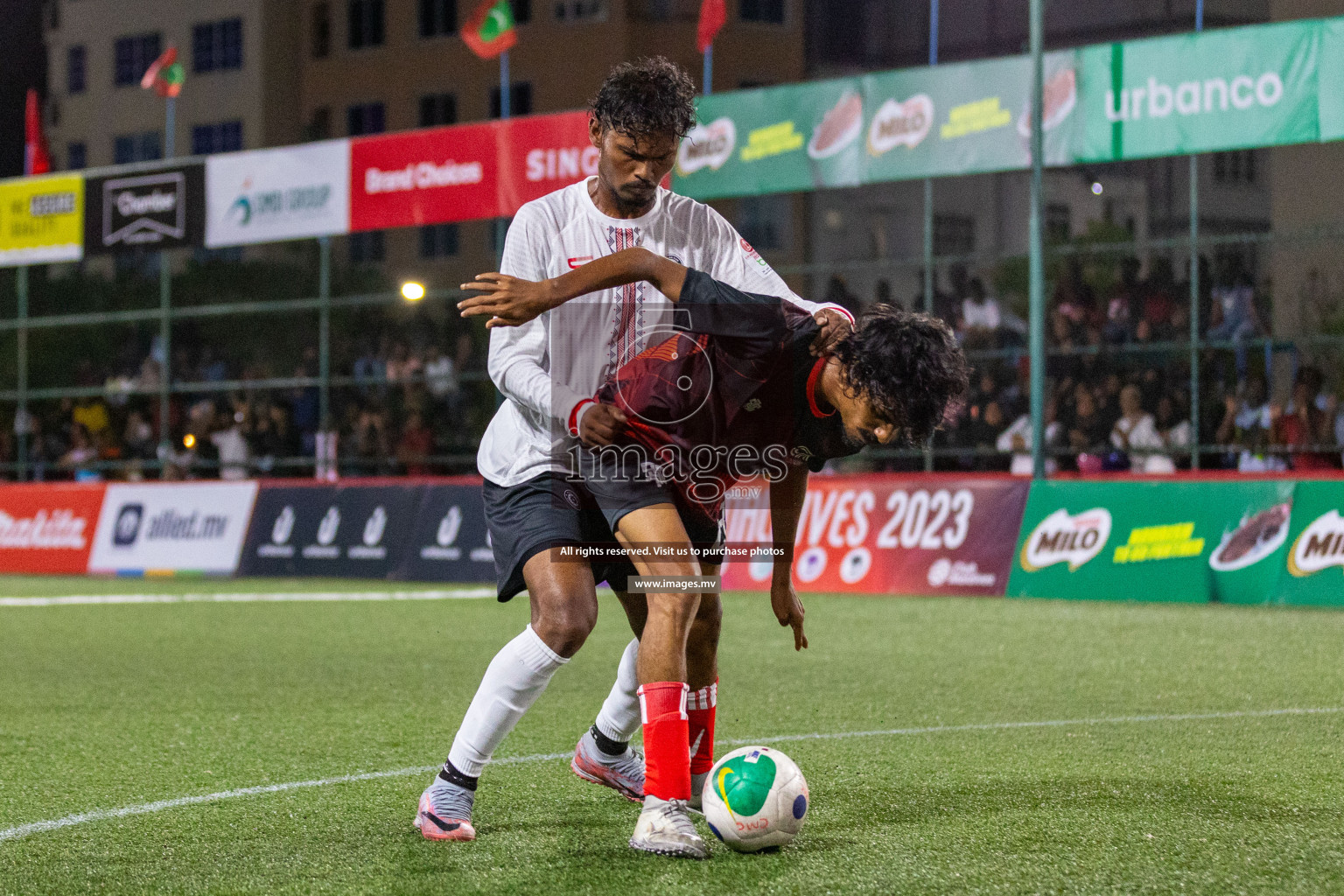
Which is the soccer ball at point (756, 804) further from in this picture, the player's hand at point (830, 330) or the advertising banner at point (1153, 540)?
the advertising banner at point (1153, 540)

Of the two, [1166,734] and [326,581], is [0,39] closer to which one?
[326,581]

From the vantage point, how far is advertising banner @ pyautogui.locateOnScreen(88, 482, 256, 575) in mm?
18156

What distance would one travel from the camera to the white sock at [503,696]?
4559mm

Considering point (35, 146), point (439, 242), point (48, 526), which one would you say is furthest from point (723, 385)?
point (439, 242)

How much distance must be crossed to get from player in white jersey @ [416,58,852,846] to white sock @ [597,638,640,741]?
217mm

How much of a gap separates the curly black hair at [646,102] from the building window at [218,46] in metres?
48.9

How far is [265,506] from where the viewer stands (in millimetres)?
17984

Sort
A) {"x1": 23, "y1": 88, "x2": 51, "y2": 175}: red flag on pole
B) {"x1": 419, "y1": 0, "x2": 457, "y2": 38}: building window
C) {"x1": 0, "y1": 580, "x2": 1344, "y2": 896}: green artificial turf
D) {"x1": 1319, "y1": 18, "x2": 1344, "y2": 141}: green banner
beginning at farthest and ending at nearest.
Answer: {"x1": 419, "y1": 0, "x2": 457, "y2": 38}: building window < {"x1": 23, "y1": 88, "x2": 51, "y2": 175}: red flag on pole < {"x1": 1319, "y1": 18, "x2": 1344, "y2": 141}: green banner < {"x1": 0, "y1": 580, "x2": 1344, "y2": 896}: green artificial turf

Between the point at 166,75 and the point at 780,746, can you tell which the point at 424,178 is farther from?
the point at 780,746

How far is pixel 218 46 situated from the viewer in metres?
51.0

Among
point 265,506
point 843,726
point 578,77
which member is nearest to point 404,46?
point 578,77

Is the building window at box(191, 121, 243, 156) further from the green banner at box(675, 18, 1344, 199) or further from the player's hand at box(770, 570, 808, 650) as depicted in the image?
the player's hand at box(770, 570, 808, 650)

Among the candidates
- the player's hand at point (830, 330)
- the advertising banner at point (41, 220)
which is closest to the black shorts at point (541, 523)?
the player's hand at point (830, 330)

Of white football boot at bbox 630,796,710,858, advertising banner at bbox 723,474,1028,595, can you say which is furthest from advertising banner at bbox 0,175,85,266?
white football boot at bbox 630,796,710,858
